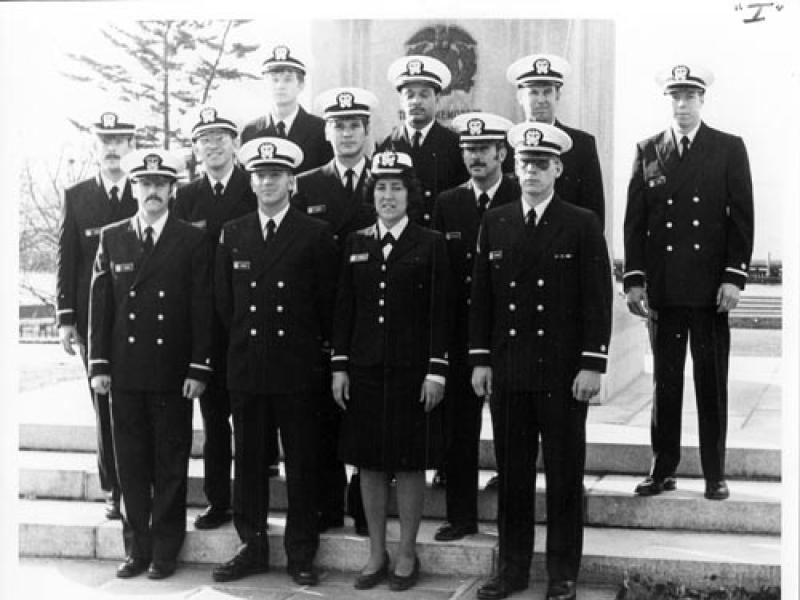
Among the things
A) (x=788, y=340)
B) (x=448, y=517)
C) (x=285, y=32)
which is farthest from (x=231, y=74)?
(x=788, y=340)

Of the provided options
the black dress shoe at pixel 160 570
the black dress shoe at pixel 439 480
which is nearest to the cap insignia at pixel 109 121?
the black dress shoe at pixel 160 570

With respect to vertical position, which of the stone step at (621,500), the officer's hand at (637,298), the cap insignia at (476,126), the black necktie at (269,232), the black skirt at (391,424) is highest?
the cap insignia at (476,126)

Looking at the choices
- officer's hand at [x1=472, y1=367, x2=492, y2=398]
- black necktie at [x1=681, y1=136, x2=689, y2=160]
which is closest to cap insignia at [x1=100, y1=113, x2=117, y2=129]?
officer's hand at [x1=472, y1=367, x2=492, y2=398]

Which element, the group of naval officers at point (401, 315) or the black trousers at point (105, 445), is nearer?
the group of naval officers at point (401, 315)

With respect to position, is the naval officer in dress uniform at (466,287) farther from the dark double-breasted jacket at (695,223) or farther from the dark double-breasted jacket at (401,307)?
the dark double-breasted jacket at (695,223)

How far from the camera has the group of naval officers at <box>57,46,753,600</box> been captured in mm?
4523

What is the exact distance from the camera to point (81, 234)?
5414 mm

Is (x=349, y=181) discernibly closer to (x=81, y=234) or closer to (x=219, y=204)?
(x=219, y=204)

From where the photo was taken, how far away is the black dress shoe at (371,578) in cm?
467

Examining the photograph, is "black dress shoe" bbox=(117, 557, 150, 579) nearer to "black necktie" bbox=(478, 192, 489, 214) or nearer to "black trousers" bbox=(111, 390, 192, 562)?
"black trousers" bbox=(111, 390, 192, 562)

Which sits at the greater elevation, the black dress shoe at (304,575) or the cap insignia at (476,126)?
the cap insignia at (476,126)

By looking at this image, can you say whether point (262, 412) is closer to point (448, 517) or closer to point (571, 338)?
point (448, 517)

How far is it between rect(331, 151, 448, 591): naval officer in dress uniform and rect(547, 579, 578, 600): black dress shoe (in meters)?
0.59

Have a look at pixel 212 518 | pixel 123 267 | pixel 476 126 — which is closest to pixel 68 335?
pixel 123 267
